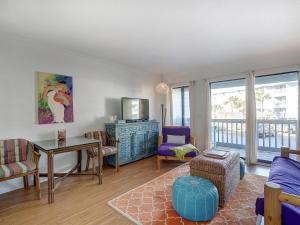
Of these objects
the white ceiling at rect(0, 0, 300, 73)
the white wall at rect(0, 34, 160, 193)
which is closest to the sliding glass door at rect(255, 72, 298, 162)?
the white ceiling at rect(0, 0, 300, 73)

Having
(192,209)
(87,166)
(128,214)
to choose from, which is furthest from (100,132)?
(192,209)

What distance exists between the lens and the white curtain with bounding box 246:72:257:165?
143 inches

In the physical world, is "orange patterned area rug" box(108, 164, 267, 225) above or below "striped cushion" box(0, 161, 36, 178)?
below

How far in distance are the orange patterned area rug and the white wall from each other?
160cm

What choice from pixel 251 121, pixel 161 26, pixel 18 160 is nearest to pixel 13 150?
pixel 18 160

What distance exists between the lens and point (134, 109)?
13.3 ft

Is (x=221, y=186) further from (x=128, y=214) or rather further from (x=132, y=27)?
(x=132, y=27)

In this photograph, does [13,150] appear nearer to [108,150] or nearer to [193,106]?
[108,150]

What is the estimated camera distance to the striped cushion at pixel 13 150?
230cm

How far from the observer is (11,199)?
2248mm

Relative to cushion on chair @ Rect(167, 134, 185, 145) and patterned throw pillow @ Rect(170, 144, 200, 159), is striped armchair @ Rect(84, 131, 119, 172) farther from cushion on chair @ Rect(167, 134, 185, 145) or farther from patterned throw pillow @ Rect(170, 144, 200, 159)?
cushion on chair @ Rect(167, 134, 185, 145)

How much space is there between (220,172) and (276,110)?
2863 mm

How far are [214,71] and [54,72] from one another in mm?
3603

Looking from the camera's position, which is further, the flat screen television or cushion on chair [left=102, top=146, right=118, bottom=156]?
the flat screen television
